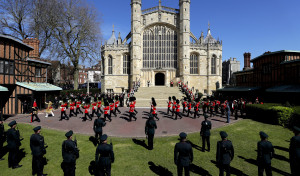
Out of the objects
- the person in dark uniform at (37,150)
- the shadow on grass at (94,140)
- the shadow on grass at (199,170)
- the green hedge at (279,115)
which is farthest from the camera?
the green hedge at (279,115)

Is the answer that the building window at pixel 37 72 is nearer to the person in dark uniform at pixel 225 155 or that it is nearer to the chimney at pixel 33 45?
the chimney at pixel 33 45

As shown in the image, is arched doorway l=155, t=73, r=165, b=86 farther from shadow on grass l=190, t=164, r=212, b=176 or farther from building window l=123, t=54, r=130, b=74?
shadow on grass l=190, t=164, r=212, b=176

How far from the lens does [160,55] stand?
36125mm

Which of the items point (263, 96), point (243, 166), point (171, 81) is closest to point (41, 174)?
point (243, 166)

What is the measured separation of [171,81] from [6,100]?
27633mm

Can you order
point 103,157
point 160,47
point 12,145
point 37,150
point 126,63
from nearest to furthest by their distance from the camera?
point 103,157, point 37,150, point 12,145, point 160,47, point 126,63

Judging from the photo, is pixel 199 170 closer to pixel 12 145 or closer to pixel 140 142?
pixel 140 142

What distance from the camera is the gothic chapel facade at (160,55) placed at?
34.4m

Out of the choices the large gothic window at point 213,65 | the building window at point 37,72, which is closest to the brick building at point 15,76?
the building window at point 37,72

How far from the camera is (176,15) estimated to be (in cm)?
3553

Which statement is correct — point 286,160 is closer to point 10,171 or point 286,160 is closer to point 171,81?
point 10,171

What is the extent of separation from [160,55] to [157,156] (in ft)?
102

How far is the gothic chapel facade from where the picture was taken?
1353 inches

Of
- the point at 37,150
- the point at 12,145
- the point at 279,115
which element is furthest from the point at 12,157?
the point at 279,115
